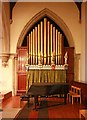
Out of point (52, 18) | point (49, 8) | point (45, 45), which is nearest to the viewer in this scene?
point (45, 45)

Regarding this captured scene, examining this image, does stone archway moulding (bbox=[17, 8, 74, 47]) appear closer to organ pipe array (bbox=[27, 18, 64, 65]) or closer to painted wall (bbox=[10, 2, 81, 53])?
painted wall (bbox=[10, 2, 81, 53])

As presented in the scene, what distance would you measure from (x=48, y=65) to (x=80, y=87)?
2.87 metres

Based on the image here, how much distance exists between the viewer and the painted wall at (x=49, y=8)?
1298 centimetres

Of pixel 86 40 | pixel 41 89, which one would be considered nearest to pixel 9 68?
pixel 86 40

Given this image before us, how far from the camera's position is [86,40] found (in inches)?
443

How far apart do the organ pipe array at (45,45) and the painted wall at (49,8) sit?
635 millimetres

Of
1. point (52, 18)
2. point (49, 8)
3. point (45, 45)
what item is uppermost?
point (49, 8)

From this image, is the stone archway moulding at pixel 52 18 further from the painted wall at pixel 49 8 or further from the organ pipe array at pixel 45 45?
the organ pipe array at pixel 45 45

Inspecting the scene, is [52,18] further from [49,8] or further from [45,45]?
[45,45]

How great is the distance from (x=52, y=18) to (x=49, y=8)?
21.8 inches

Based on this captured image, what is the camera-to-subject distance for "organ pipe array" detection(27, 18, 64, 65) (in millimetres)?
12531

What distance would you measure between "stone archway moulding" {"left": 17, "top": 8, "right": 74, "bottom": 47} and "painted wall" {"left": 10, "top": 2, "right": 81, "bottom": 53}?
0.14 metres

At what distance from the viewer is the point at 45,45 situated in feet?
41.5

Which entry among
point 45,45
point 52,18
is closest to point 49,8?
point 52,18
